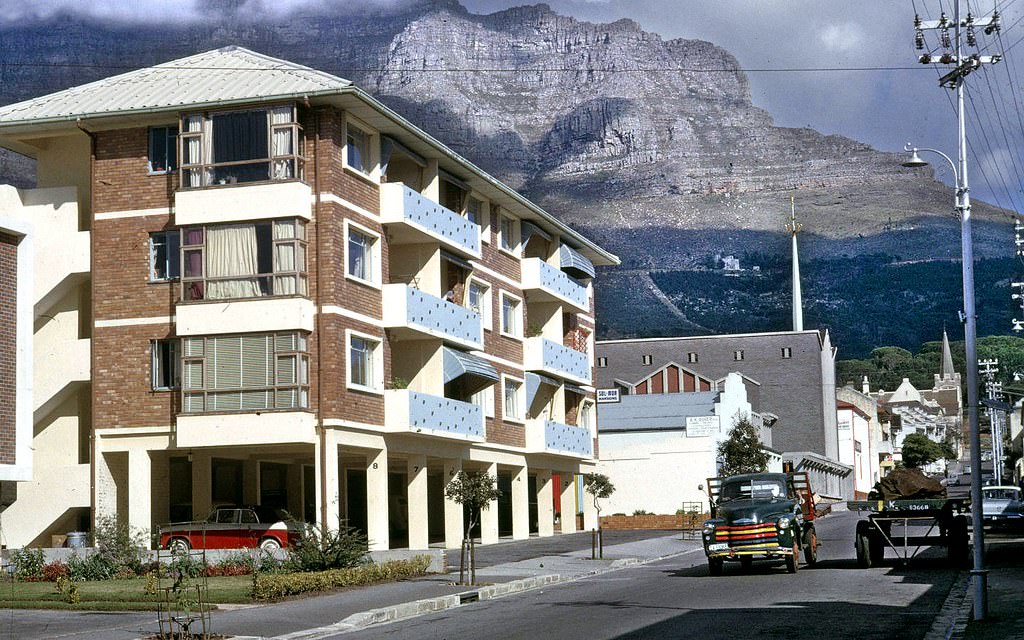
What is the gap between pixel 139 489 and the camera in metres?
40.8

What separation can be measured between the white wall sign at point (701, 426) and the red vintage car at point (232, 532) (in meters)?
39.8

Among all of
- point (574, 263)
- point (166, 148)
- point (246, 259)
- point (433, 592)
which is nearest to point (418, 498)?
point (246, 259)

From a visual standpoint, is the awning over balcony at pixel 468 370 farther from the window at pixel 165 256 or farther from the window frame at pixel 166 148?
the window frame at pixel 166 148

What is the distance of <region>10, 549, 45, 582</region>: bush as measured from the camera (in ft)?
109

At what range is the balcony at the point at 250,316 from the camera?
130ft

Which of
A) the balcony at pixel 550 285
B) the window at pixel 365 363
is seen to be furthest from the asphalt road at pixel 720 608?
the balcony at pixel 550 285

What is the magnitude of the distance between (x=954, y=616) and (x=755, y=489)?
11.7 m

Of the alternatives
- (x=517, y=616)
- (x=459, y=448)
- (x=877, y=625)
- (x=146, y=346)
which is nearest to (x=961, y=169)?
(x=877, y=625)

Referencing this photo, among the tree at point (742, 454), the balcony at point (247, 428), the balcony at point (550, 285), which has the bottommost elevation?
the tree at point (742, 454)

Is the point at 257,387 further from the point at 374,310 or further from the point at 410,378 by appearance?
the point at 410,378

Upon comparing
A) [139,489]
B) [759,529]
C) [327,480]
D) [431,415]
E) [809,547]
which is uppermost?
[431,415]

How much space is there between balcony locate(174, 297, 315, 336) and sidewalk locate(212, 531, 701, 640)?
27.1 ft

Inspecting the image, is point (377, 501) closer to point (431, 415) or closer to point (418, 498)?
point (418, 498)

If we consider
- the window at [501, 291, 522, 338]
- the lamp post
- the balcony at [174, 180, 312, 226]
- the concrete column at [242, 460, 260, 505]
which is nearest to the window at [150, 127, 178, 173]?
the balcony at [174, 180, 312, 226]
